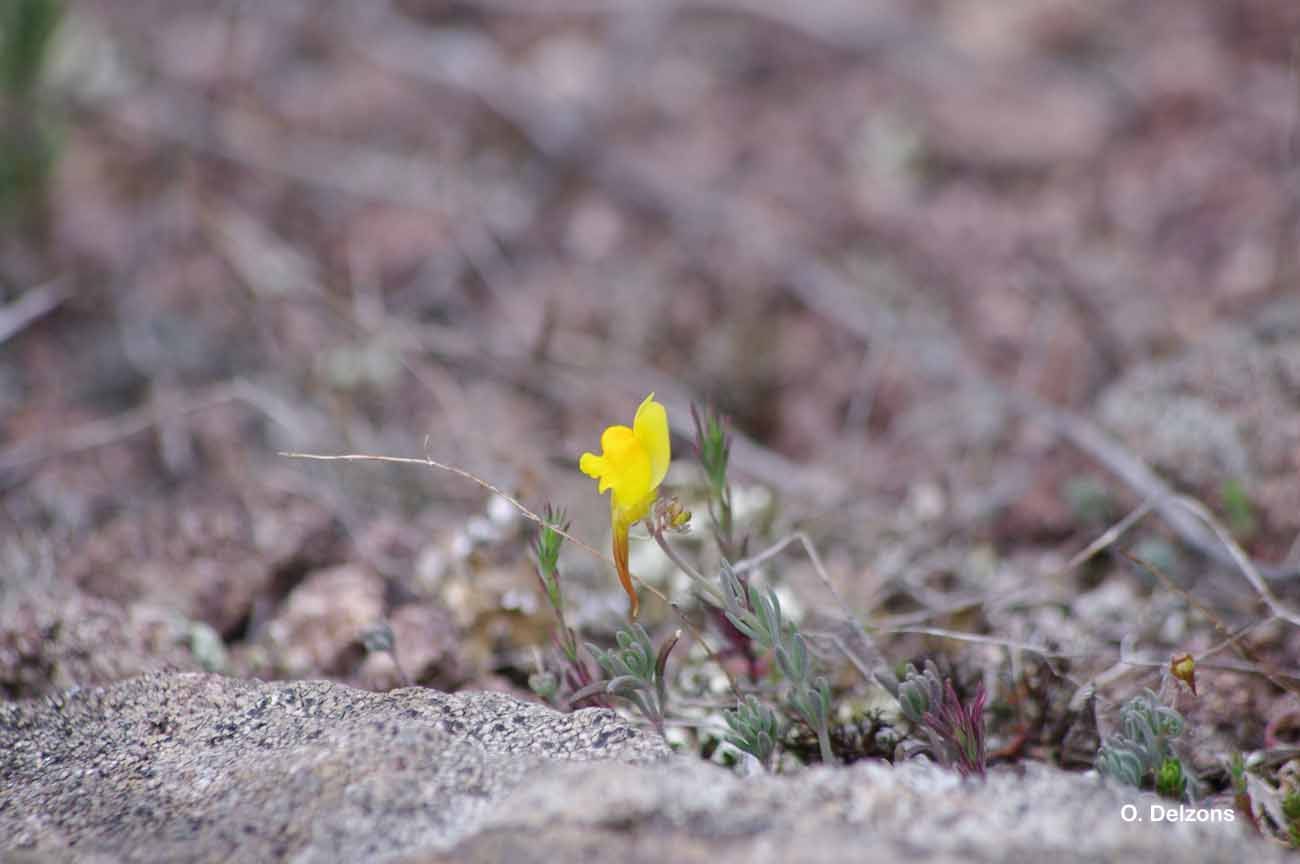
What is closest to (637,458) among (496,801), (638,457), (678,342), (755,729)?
(638,457)

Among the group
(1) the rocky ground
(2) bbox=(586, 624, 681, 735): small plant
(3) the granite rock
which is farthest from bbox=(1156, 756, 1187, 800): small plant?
(2) bbox=(586, 624, 681, 735): small plant

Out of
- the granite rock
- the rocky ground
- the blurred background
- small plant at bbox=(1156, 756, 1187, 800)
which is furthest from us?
the blurred background

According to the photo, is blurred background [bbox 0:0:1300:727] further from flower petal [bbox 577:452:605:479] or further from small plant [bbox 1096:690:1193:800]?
flower petal [bbox 577:452:605:479]

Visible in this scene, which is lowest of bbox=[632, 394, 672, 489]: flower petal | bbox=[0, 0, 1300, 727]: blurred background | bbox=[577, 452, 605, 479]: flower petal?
bbox=[0, 0, 1300, 727]: blurred background

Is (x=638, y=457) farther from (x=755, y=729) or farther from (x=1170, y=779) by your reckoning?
(x=1170, y=779)

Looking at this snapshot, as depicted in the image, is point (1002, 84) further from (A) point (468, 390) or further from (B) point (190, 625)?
(B) point (190, 625)

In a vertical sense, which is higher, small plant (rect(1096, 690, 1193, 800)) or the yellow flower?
the yellow flower
